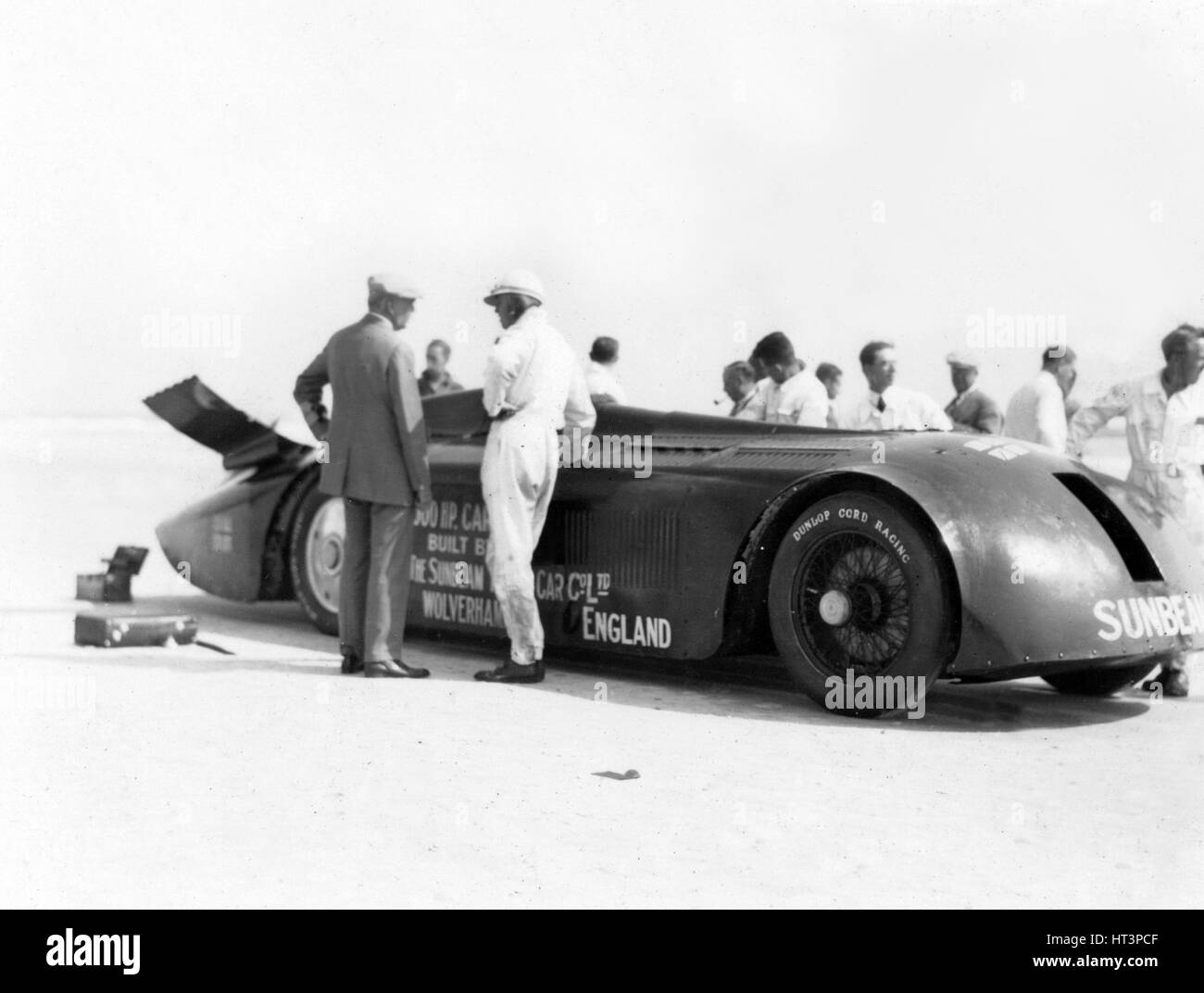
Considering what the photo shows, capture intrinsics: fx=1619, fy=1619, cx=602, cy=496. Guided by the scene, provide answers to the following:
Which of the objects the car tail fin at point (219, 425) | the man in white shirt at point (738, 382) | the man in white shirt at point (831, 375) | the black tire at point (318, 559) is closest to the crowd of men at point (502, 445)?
the black tire at point (318, 559)

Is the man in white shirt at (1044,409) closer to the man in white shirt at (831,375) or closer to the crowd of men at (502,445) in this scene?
the crowd of men at (502,445)

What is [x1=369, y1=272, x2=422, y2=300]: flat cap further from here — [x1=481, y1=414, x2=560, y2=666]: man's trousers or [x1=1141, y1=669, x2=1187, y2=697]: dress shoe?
[x1=1141, y1=669, x2=1187, y2=697]: dress shoe

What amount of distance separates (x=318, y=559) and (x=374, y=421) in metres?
1.83

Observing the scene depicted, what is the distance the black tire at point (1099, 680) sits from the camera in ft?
24.4

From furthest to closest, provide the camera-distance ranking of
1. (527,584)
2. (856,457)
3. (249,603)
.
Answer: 1. (249,603)
2. (527,584)
3. (856,457)

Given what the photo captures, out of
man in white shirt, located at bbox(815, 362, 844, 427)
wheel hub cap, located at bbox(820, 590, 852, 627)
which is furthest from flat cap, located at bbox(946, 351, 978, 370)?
wheel hub cap, located at bbox(820, 590, 852, 627)

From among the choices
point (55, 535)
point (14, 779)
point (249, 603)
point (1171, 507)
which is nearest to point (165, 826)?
point (14, 779)

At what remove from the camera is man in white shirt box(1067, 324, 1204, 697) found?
7.95 meters

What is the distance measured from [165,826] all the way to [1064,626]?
11.5 feet

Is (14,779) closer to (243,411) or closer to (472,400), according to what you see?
(472,400)

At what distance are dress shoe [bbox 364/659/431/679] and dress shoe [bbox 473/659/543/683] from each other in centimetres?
30

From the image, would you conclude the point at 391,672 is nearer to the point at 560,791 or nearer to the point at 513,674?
the point at 513,674

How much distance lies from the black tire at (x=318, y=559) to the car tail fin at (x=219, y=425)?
601 millimetres

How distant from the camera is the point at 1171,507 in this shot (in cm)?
795
